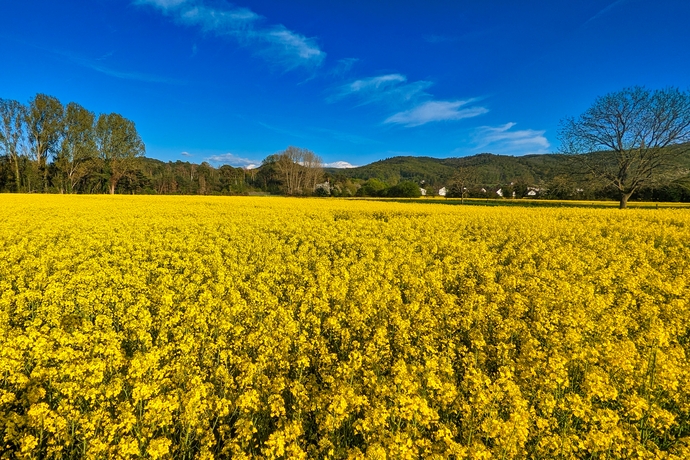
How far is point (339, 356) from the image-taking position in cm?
504

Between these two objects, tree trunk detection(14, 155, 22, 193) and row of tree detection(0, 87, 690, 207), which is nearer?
row of tree detection(0, 87, 690, 207)

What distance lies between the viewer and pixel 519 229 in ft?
50.1

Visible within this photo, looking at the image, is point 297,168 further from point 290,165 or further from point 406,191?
point 406,191

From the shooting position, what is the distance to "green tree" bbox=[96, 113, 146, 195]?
56156 millimetres

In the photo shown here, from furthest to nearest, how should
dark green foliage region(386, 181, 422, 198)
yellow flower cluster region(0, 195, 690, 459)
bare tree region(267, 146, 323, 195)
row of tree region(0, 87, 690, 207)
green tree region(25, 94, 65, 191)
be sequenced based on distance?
1. bare tree region(267, 146, 323, 195)
2. dark green foliage region(386, 181, 422, 198)
3. green tree region(25, 94, 65, 191)
4. row of tree region(0, 87, 690, 207)
5. yellow flower cluster region(0, 195, 690, 459)

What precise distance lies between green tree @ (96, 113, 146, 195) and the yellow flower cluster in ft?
190

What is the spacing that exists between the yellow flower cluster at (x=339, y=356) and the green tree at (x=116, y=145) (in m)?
58.0

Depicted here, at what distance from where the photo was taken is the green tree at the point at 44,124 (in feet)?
166

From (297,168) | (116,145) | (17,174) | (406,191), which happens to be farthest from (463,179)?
(17,174)

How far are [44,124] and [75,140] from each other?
427 cm

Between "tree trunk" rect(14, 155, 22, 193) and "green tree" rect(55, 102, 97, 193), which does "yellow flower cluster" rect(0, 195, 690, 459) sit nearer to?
"green tree" rect(55, 102, 97, 193)

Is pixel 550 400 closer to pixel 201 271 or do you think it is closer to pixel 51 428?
pixel 51 428

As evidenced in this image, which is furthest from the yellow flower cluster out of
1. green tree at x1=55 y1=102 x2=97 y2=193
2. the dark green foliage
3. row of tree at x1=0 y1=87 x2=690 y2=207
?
the dark green foliage

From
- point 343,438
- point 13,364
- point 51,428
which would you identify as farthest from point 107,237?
point 343,438
